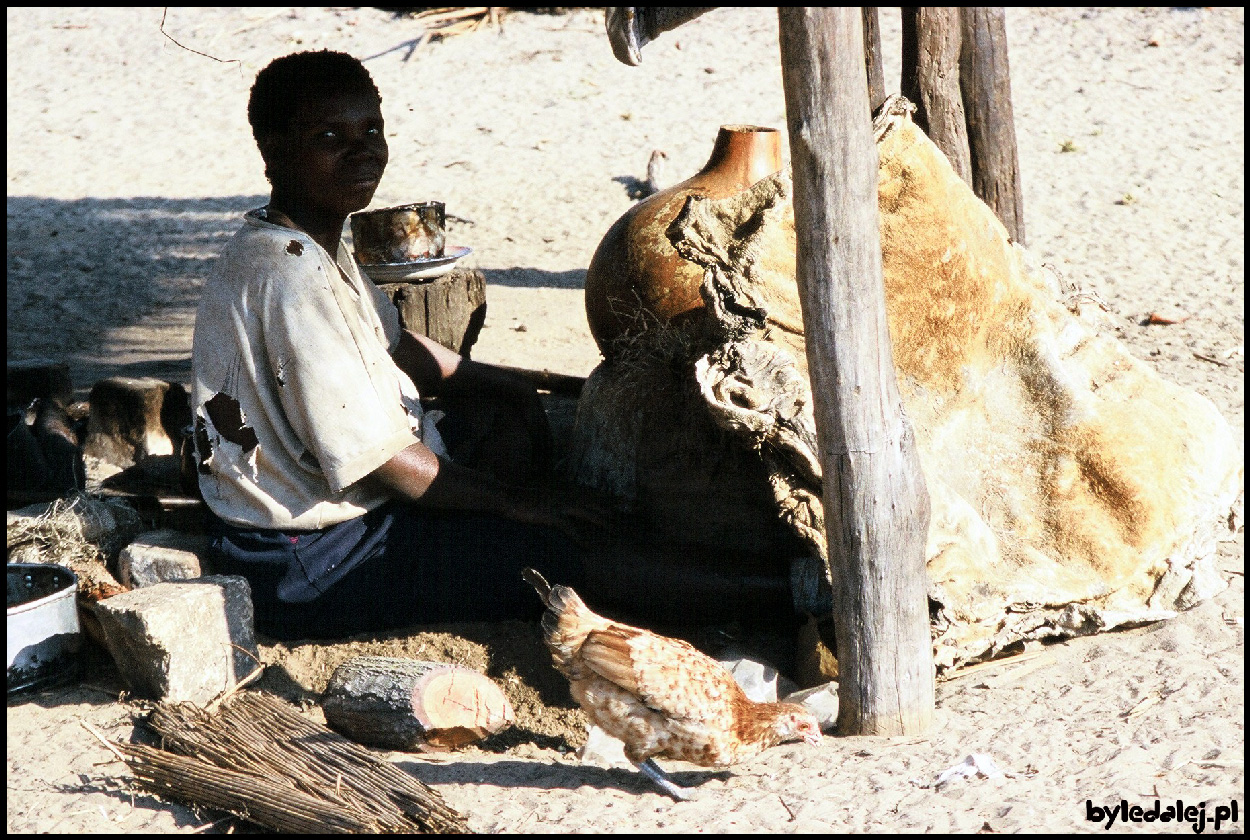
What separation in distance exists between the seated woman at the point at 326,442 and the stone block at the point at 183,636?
0.42 ft

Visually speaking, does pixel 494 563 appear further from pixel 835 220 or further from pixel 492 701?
pixel 835 220

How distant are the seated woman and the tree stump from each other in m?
0.97

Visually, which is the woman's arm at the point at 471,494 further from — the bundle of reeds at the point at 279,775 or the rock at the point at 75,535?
the rock at the point at 75,535

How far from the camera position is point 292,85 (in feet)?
10.8

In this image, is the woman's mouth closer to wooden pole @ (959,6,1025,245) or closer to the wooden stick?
the wooden stick

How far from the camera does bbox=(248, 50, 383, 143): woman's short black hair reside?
3293 mm

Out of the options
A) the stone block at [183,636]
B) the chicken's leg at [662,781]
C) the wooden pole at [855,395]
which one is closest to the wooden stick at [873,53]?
the wooden pole at [855,395]

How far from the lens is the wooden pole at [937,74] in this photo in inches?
211

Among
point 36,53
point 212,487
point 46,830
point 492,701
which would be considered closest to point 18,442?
point 212,487

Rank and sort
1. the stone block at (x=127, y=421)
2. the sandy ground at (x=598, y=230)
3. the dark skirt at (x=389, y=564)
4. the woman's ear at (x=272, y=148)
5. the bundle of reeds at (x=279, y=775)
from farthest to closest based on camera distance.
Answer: the stone block at (x=127, y=421) → the dark skirt at (x=389, y=564) → the woman's ear at (x=272, y=148) → the sandy ground at (x=598, y=230) → the bundle of reeds at (x=279, y=775)

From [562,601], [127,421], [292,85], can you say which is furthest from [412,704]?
[127,421]

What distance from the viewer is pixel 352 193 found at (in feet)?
11.2

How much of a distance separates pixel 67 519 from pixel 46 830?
1424mm

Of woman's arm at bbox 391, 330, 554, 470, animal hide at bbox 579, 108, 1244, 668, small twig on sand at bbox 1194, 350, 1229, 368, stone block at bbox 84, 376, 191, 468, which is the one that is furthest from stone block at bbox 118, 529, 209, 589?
small twig on sand at bbox 1194, 350, 1229, 368
